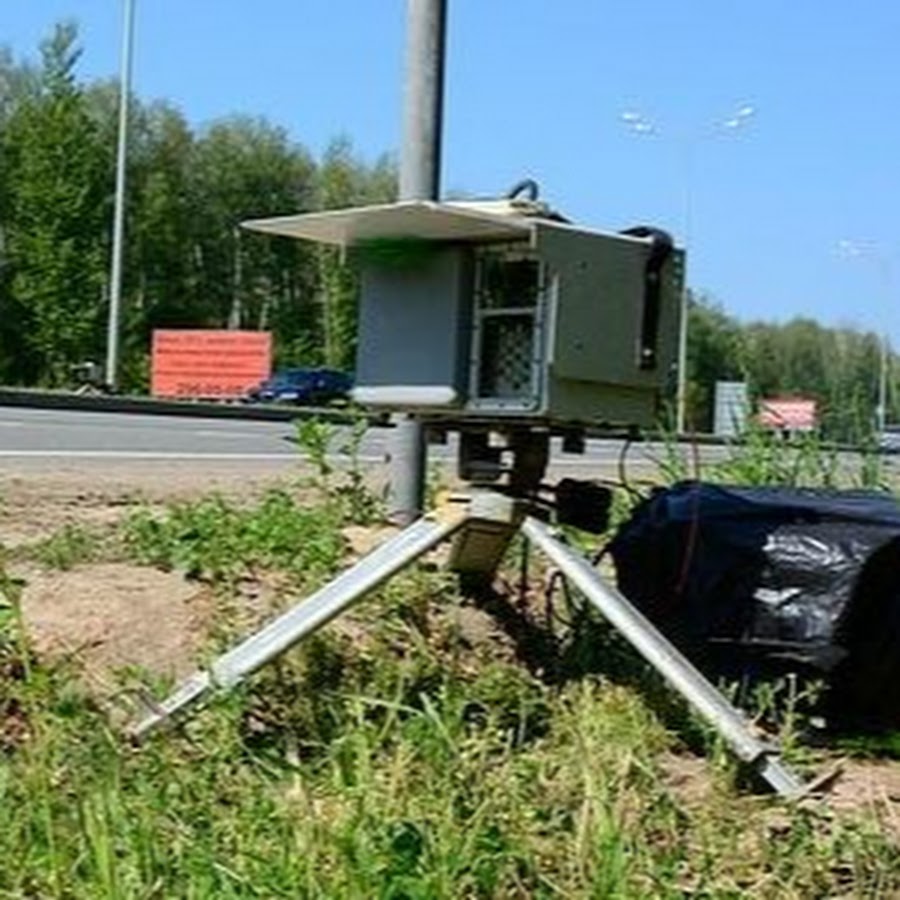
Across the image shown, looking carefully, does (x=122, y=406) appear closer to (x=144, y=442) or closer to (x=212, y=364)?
(x=144, y=442)

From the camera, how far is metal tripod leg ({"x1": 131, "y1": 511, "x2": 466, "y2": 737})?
4395 mm

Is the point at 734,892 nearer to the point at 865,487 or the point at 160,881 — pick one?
the point at 160,881

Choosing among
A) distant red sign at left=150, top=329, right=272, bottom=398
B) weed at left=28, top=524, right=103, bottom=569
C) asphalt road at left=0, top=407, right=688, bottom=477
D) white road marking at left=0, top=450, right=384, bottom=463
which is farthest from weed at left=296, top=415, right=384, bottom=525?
distant red sign at left=150, top=329, right=272, bottom=398

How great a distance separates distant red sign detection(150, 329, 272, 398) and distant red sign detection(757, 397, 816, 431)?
131 ft

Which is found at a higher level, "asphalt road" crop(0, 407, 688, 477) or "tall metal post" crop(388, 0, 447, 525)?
"tall metal post" crop(388, 0, 447, 525)

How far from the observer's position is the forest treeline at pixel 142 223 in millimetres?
53250

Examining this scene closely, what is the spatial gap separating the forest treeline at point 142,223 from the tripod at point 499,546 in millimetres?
30933

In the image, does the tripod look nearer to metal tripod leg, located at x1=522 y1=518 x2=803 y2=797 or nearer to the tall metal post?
metal tripod leg, located at x1=522 y1=518 x2=803 y2=797

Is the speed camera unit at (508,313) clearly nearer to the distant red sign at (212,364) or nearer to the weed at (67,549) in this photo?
the weed at (67,549)

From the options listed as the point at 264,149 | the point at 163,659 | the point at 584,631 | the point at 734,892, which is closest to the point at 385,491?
the point at 584,631

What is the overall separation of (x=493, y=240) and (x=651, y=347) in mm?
462

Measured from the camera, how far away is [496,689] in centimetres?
509

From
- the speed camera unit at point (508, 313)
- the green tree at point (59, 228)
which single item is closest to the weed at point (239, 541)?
the speed camera unit at point (508, 313)

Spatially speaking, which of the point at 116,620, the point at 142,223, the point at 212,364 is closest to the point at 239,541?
the point at 116,620
